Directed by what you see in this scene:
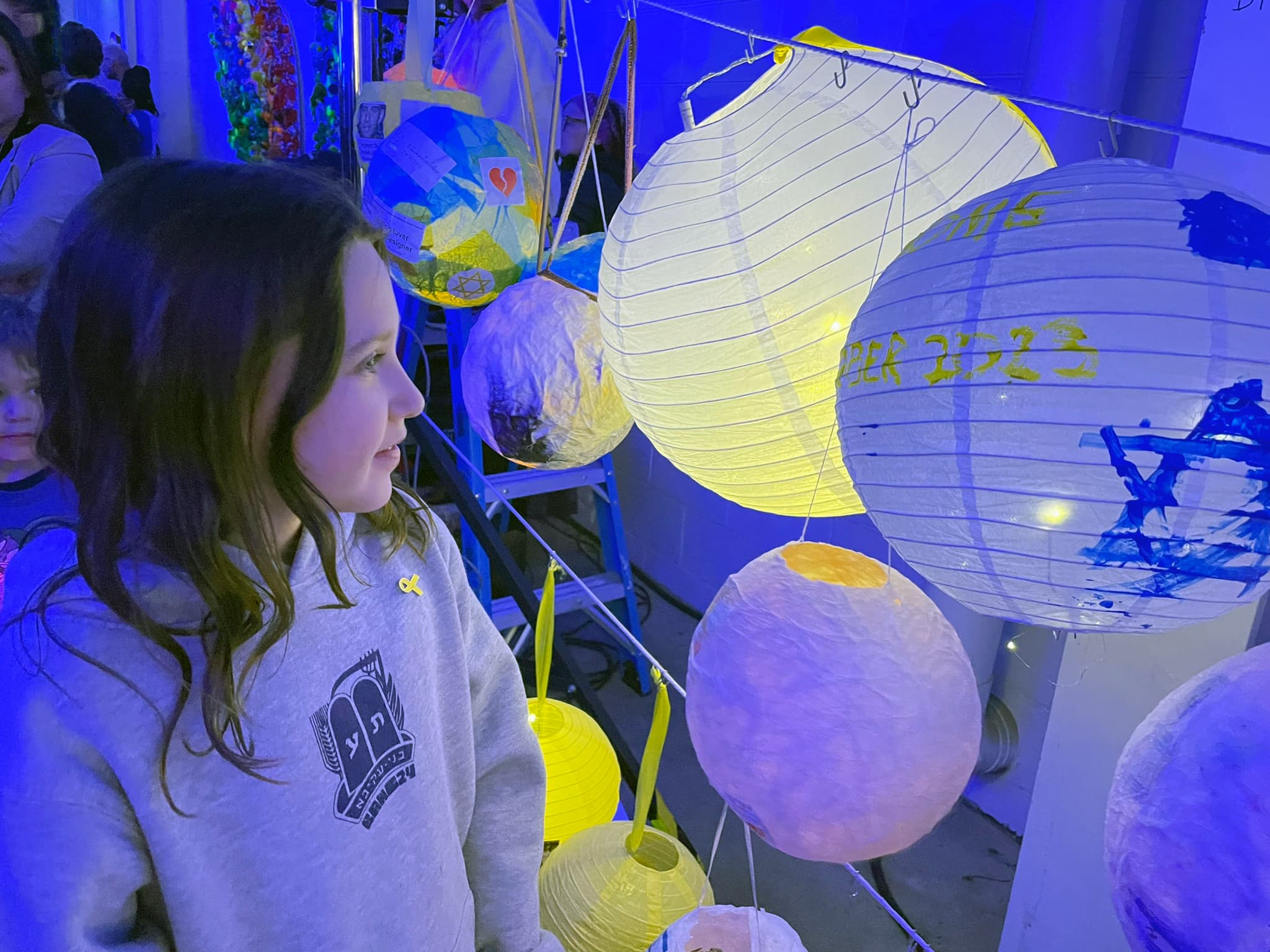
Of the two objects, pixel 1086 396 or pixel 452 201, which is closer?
pixel 1086 396

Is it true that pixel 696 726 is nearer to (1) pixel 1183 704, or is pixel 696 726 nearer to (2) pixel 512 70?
(1) pixel 1183 704

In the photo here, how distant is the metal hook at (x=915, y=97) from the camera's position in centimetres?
59

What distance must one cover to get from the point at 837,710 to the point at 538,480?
1506mm

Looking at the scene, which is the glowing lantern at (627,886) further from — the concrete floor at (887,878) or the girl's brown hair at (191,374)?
the concrete floor at (887,878)

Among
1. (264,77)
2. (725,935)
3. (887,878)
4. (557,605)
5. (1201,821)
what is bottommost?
(887,878)

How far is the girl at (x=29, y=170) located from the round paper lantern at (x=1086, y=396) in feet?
4.35

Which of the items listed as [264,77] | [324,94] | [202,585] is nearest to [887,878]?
[202,585]

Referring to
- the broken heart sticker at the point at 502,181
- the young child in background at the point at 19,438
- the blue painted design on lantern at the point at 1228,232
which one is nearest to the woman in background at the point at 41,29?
the young child in background at the point at 19,438

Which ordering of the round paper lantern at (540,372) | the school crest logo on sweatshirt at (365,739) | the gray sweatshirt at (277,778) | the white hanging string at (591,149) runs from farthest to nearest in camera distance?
the white hanging string at (591,149) → the round paper lantern at (540,372) → the school crest logo on sweatshirt at (365,739) → the gray sweatshirt at (277,778)

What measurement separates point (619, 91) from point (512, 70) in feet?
1.53

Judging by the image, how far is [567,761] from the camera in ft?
3.74

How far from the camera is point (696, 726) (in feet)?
2.19

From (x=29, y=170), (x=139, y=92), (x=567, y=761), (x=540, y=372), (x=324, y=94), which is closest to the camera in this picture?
(x=540, y=372)

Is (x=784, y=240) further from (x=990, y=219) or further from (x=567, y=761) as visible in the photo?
(x=567, y=761)
